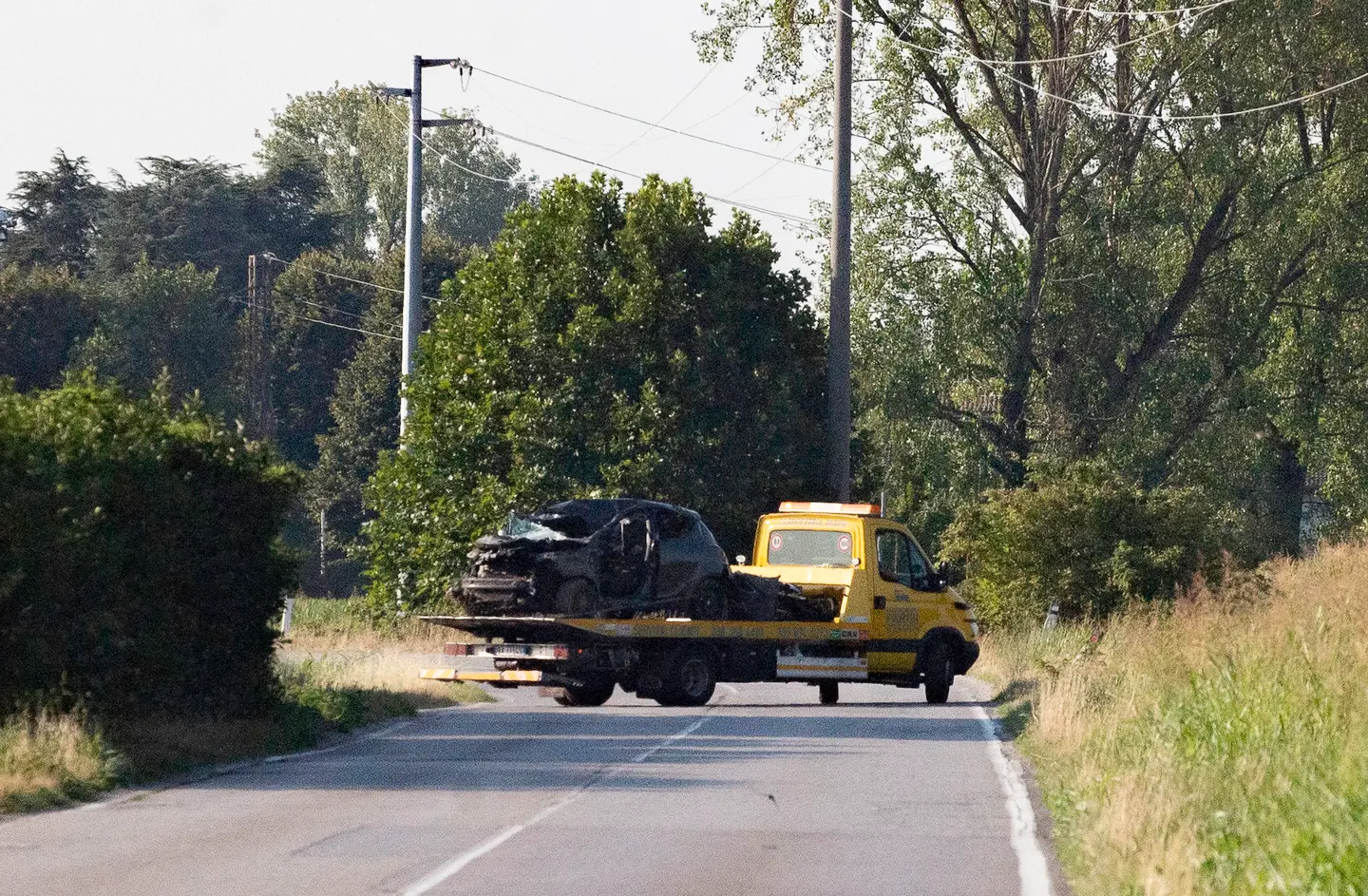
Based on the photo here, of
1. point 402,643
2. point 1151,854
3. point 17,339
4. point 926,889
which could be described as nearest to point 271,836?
point 926,889

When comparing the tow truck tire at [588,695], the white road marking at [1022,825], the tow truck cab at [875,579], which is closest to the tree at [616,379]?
the tow truck cab at [875,579]

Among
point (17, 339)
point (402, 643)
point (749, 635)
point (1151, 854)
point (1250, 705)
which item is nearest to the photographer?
point (1151, 854)

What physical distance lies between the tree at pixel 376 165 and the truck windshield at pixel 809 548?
208 ft

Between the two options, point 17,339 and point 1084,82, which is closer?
point 1084,82

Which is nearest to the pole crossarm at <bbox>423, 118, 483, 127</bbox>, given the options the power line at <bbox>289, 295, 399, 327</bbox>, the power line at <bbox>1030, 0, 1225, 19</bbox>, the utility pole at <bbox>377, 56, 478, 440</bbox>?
the utility pole at <bbox>377, 56, 478, 440</bbox>

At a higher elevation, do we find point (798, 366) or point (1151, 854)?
point (798, 366)

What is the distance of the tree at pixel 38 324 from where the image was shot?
71.1 meters

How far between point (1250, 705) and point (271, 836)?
6.63 m

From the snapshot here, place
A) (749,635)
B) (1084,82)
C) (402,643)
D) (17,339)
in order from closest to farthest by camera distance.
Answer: (749,635)
(402,643)
(1084,82)
(17,339)

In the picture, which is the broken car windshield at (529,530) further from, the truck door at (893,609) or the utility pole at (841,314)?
the utility pole at (841,314)

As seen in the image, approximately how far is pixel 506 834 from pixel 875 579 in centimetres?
1407

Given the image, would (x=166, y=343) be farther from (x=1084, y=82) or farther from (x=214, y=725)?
(x=214, y=725)

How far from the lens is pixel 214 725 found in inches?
713

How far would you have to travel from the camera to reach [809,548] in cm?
2695
